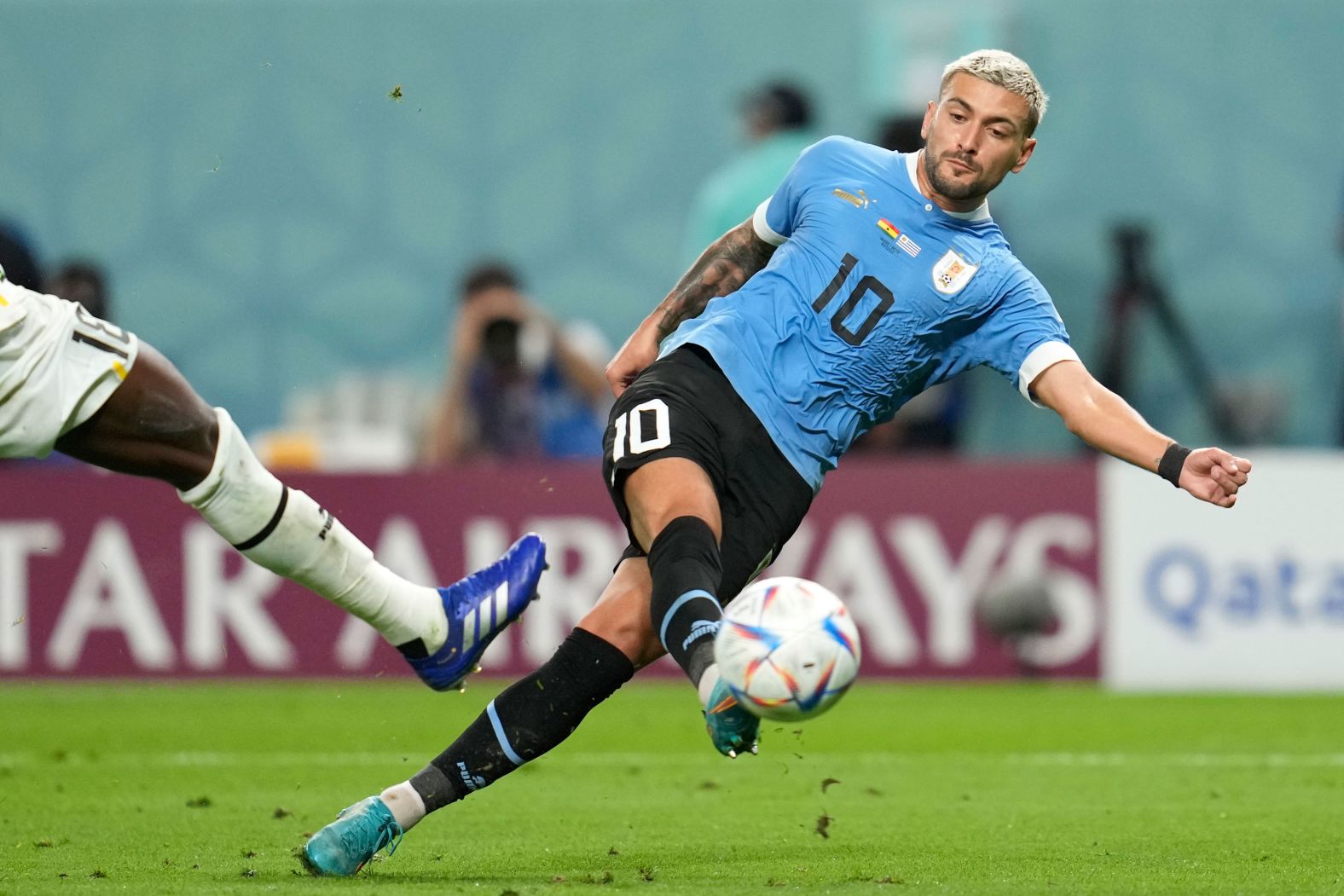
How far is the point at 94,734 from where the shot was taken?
8680 millimetres

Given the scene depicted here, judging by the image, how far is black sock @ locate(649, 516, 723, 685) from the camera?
4.54 meters

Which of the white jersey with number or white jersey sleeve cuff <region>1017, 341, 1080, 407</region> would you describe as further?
white jersey sleeve cuff <region>1017, 341, 1080, 407</region>

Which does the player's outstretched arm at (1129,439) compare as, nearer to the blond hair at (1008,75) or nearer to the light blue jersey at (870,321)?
the light blue jersey at (870,321)

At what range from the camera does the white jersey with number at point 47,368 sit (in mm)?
4867

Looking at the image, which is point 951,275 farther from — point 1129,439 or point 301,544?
point 301,544

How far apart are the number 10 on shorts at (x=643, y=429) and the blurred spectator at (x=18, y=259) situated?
6.47 metres

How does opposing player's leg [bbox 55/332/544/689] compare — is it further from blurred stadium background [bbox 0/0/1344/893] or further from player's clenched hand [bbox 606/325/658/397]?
blurred stadium background [bbox 0/0/1344/893]

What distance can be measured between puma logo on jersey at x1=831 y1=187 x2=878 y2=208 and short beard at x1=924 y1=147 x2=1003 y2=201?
6.8 inches

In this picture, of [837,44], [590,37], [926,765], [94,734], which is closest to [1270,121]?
[837,44]

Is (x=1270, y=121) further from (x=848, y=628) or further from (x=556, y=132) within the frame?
(x=848, y=628)

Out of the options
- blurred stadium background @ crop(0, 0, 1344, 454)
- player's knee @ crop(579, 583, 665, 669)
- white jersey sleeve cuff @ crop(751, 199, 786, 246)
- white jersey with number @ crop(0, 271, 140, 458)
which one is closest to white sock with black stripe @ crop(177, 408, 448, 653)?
white jersey with number @ crop(0, 271, 140, 458)

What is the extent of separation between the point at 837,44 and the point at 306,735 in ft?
25.9

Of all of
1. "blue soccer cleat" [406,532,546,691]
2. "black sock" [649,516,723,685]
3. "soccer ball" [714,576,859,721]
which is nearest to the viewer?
"soccer ball" [714,576,859,721]

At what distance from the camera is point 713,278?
562 cm
